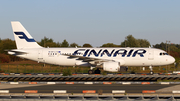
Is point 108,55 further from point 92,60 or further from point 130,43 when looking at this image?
point 130,43

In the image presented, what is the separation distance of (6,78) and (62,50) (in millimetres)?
11040

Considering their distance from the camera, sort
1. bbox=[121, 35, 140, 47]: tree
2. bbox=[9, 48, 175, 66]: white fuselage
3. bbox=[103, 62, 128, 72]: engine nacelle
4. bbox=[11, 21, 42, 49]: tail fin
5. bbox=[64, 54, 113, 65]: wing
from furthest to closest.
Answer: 1. bbox=[121, 35, 140, 47]: tree
2. bbox=[11, 21, 42, 49]: tail fin
3. bbox=[9, 48, 175, 66]: white fuselage
4. bbox=[64, 54, 113, 65]: wing
5. bbox=[103, 62, 128, 72]: engine nacelle

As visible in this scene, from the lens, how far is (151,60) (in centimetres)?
3928

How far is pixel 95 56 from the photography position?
A: 4059 cm

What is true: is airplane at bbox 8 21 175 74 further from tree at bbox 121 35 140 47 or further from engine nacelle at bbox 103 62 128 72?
tree at bbox 121 35 140 47

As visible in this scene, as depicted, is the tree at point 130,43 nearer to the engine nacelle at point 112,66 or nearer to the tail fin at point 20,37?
the tail fin at point 20,37

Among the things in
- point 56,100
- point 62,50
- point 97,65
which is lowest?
point 56,100

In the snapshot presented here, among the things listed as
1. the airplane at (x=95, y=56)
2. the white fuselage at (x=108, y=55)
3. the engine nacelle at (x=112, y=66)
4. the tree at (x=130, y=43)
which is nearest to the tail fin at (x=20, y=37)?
the airplane at (x=95, y=56)

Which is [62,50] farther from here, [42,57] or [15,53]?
[15,53]

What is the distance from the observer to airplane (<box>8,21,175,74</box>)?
39062 millimetres

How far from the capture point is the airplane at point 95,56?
128ft

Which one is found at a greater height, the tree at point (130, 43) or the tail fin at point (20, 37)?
the tree at point (130, 43)

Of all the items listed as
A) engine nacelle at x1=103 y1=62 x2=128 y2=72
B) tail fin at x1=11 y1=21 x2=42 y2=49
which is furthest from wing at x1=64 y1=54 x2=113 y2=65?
tail fin at x1=11 y1=21 x2=42 y2=49

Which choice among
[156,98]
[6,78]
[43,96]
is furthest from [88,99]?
[6,78]
